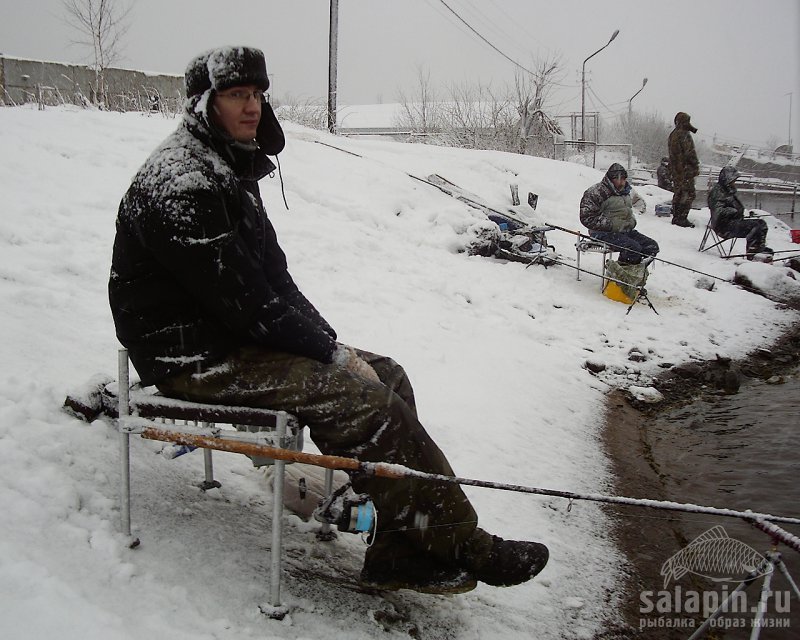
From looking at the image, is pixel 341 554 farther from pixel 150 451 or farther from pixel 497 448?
pixel 497 448

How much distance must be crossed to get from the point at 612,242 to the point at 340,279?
445 cm

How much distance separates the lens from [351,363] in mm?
2789

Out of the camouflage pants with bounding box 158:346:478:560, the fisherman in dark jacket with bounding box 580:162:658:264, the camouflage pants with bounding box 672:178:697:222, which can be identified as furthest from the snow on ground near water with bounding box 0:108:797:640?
the camouflage pants with bounding box 672:178:697:222

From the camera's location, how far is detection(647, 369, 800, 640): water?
3818 mm

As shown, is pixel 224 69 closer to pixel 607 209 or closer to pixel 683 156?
pixel 607 209

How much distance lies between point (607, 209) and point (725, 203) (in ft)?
13.1

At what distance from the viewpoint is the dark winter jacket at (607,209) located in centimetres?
995

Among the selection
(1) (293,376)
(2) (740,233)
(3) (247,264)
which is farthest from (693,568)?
(2) (740,233)

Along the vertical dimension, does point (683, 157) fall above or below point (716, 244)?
above

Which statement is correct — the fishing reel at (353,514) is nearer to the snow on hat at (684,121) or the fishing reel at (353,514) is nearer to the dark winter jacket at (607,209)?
the dark winter jacket at (607,209)

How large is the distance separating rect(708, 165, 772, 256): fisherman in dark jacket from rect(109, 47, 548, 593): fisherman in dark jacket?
1149cm

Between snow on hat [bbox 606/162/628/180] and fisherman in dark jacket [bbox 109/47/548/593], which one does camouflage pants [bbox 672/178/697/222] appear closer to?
snow on hat [bbox 606/162/628/180]

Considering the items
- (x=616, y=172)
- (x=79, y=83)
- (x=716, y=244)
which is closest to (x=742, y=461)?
(x=616, y=172)

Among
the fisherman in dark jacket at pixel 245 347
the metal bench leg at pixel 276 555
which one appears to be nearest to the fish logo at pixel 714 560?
the fisherman in dark jacket at pixel 245 347
